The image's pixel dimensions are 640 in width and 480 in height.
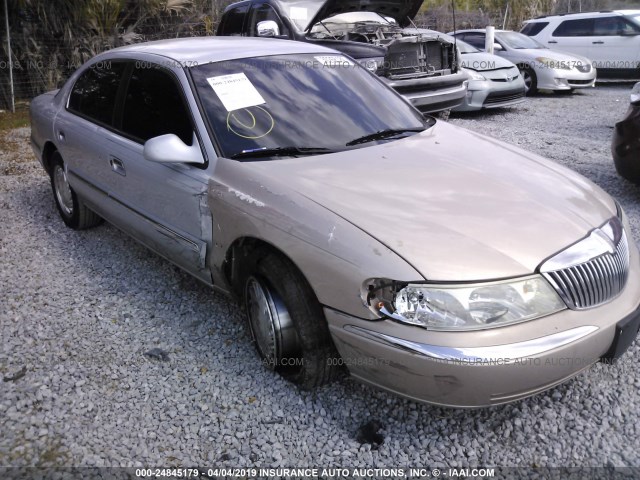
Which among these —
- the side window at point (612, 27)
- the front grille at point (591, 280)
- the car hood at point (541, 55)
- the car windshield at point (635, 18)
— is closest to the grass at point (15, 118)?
the front grille at point (591, 280)

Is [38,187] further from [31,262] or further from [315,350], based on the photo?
[315,350]

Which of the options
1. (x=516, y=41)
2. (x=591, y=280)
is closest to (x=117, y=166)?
(x=591, y=280)

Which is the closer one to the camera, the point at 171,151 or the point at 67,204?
the point at 171,151

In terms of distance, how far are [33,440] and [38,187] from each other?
14.0 ft

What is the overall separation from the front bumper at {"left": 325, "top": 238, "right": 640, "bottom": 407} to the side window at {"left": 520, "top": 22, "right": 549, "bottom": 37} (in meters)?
13.8

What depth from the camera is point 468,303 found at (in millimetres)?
2166

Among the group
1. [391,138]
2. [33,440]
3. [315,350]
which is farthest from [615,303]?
[33,440]

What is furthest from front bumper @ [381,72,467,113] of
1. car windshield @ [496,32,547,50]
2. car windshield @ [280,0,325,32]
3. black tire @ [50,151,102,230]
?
car windshield @ [496,32,547,50]

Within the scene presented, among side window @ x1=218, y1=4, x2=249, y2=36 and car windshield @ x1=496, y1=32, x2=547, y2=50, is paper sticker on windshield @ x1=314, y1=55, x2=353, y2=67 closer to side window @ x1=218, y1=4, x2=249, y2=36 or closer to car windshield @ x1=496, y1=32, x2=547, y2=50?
side window @ x1=218, y1=4, x2=249, y2=36

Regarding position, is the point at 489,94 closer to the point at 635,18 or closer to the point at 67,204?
the point at 635,18

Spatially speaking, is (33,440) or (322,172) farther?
(322,172)

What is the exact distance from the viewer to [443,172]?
2.86 metres

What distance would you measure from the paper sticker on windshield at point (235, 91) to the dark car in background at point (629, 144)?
3.51 meters

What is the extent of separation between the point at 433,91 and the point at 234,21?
140 inches
